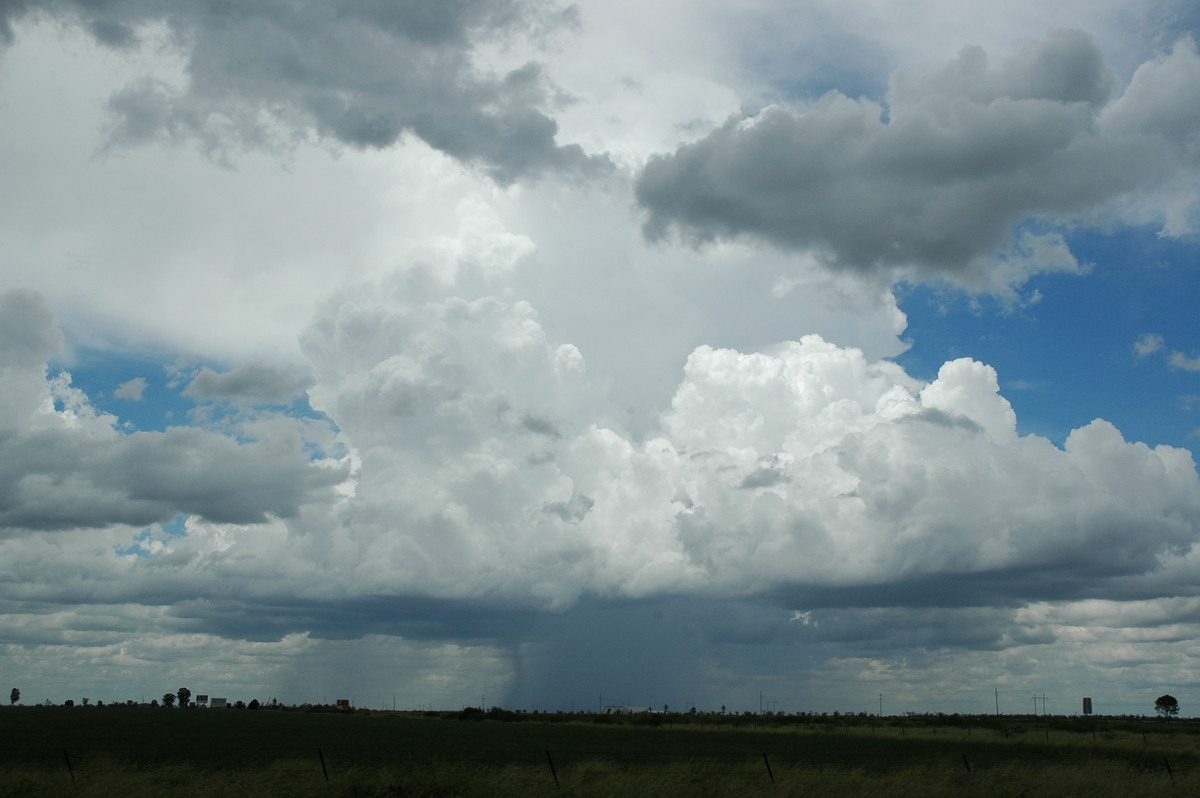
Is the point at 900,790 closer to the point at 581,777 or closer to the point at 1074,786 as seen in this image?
the point at 1074,786

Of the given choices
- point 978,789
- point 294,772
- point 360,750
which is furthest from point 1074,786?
point 360,750

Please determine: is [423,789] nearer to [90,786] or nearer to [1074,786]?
[90,786]

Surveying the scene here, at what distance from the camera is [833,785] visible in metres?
41.0

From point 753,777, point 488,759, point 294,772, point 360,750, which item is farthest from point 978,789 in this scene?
point 360,750

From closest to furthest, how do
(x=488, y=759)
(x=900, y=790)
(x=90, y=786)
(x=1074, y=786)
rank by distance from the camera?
(x=90, y=786), (x=900, y=790), (x=1074, y=786), (x=488, y=759)

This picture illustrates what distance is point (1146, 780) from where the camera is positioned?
47750 millimetres

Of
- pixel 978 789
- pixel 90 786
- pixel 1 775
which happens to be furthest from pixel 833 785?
pixel 1 775

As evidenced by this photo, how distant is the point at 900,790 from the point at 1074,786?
31.0ft

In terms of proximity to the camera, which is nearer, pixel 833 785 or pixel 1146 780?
pixel 833 785

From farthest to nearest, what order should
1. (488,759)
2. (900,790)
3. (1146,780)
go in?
1. (488,759)
2. (1146,780)
3. (900,790)

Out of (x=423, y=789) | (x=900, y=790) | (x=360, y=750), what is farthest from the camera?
(x=360, y=750)

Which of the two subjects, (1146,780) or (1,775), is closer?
(1,775)

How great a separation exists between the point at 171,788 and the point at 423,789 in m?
9.16

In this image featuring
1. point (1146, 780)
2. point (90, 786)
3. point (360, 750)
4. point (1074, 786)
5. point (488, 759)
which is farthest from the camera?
point (360, 750)
